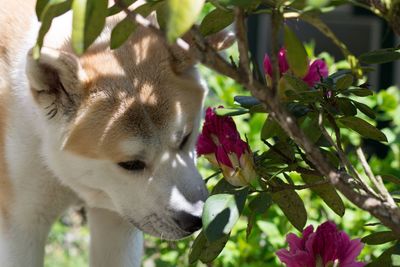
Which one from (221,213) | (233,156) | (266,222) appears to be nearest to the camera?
(221,213)

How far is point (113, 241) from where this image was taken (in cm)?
269

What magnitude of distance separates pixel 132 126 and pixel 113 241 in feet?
2.18

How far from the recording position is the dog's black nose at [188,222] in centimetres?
213

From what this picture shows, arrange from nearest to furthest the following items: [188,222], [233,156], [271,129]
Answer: [233,156] → [271,129] → [188,222]

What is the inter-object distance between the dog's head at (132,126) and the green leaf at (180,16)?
1089mm

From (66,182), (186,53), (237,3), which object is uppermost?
(237,3)

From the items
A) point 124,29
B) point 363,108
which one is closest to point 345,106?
point 363,108

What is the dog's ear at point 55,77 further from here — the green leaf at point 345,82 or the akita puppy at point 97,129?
the green leaf at point 345,82

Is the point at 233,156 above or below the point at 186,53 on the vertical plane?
above

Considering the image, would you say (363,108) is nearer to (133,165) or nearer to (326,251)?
(326,251)

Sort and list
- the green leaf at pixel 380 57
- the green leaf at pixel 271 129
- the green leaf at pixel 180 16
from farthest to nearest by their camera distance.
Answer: the green leaf at pixel 271 129 → the green leaf at pixel 380 57 → the green leaf at pixel 180 16

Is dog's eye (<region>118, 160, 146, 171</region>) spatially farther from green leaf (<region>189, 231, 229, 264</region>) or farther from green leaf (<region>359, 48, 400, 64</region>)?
green leaf (<region>359, 48, 400, 64</region>)

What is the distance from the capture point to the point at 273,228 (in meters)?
2.77

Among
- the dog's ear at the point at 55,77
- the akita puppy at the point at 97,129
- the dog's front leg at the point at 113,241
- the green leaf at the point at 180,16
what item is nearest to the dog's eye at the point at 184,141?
the akita puppy at the point at 97,129
